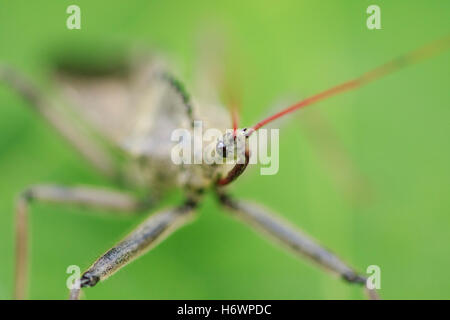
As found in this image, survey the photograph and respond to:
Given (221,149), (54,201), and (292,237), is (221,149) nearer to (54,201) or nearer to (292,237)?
(292,237)

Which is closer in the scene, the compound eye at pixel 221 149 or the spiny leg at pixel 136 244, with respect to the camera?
the compound eye at pixel 221 149

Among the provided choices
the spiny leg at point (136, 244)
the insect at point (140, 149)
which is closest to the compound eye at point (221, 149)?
the insect at point (140, 149)

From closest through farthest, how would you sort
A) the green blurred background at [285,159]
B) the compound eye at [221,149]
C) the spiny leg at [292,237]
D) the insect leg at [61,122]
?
the compound eye at [221,149] → the spiny leg at [292,237] → the green blurred background at [285,159] → the insect leg at [61,122]

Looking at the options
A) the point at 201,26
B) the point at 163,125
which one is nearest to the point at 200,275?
the point at 163,125

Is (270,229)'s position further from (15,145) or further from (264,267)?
(15,145)

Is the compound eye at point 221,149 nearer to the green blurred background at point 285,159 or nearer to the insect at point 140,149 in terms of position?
the insect at point 140,149

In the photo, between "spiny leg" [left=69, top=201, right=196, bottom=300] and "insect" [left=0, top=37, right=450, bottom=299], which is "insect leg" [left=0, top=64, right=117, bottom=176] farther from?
"spiny leg" [left=69, top=201, right=196, bottom=300]

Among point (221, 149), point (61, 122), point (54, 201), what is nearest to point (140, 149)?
point (54, 201)
